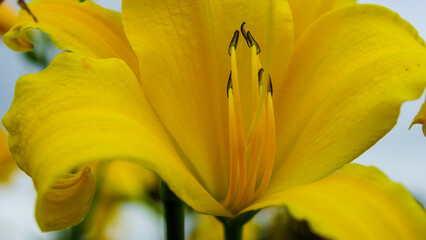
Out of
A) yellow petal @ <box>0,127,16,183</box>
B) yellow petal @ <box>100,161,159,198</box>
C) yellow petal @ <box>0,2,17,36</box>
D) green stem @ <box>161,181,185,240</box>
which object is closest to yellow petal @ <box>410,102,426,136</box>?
green stem @ <box>161,181,185,240</box>

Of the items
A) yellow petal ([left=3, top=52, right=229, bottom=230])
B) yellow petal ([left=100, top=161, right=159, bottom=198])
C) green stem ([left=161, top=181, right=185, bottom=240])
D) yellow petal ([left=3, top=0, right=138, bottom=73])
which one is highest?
yellow petal ([left=3, top=0, right=138, bottom=73])

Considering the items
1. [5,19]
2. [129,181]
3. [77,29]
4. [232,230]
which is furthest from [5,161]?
[232,230]

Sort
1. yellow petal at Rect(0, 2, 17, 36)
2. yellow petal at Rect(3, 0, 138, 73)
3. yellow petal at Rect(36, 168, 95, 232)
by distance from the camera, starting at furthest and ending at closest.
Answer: yellow petal at Rect(0, 2, 17, 36) < yellow petal at Rect(3, 0, 138, 73) < yellow petal at Rect(36, 168, 95, 232)

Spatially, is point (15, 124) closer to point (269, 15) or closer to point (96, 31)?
point (96, 31)

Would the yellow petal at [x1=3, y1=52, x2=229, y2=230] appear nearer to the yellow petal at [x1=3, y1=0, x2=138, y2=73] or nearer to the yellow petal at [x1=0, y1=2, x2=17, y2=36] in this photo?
the yellow petal at [x1=3, y1=0, x2=138, y2=73]

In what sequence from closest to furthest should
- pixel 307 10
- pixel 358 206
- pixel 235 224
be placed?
pixel 358 206 → pixel 235 224 → pixel 307 10

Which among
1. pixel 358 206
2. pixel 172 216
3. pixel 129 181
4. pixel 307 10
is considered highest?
pixel 307 10

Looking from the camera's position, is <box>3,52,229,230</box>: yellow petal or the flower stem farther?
the flower stem

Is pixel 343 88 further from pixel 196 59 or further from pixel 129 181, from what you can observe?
pixel 129 181
